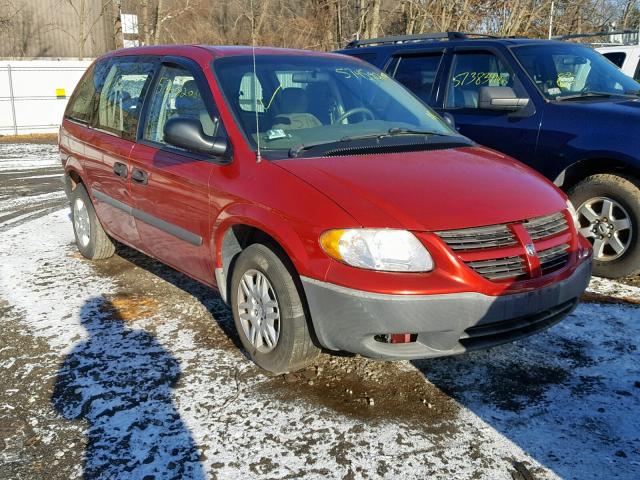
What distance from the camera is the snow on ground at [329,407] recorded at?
270cm

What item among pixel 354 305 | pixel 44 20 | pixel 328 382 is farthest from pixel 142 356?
pixel 44 20

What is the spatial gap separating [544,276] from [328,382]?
126 cm

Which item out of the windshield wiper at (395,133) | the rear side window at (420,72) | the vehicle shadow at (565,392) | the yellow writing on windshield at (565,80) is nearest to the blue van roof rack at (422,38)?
the rear side window at (420,72)

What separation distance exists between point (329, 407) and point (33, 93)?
17.8 metres

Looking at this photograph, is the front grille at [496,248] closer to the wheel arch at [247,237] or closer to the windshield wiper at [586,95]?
the wheel arch at [247,237]

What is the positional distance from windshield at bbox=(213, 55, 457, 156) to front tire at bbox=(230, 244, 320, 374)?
686 millimetres

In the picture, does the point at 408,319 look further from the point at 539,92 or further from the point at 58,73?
the point at 58,73

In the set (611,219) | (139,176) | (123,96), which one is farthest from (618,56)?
(139,176)

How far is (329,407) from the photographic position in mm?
3150

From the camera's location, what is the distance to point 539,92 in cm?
526

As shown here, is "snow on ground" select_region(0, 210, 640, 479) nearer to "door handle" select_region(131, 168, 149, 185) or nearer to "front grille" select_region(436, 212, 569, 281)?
"front grille" select_region(436, 212, 569, 281)

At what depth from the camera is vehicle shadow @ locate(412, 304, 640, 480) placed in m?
2.75

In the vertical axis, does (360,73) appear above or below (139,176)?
above

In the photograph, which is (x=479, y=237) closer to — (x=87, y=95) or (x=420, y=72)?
(x=420, y=72)
